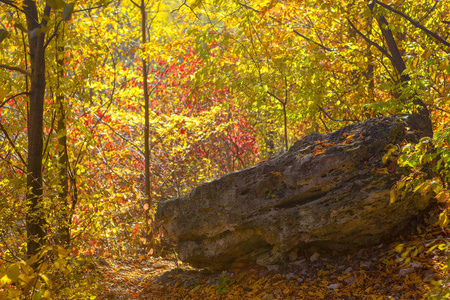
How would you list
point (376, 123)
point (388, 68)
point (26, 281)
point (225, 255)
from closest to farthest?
point (26, 281)
point (376, 123)
point (225, 255)
point (388, 68)

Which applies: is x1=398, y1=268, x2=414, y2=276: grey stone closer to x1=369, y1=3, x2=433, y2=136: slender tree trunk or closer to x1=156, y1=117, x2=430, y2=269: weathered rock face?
x1=156, y1=117, x2=430, y2=269: weathered rock face

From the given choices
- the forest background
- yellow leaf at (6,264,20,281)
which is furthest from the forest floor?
yellow leaf at (6,264,20,281)

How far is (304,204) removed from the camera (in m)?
3.91

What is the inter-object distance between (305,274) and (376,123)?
1.79 meters

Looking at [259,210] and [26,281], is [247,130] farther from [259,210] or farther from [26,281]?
[26,281]

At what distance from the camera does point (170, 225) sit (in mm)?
4781

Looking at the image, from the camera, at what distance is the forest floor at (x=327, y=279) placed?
3.14 metres

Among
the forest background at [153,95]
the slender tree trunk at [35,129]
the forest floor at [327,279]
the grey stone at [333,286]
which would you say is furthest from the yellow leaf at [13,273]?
the grey stone at [333,286]

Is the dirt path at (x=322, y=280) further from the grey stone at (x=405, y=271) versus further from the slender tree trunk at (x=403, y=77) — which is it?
the slender tree trunk at (x=403, y=77)

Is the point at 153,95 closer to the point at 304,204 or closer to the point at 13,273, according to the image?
the point at 304,204

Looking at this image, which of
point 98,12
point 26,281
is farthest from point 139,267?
point 26,281

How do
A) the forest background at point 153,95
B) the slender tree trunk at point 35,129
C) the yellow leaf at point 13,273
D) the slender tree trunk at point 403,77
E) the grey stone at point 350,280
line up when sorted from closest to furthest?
1. the yellow leaf at point 13,273
2. the forest background at point 153,95
3. the slender tree trunk at point 35,129
4. the grey stone at point 350,280
5. the slender tree trunk at point 403,77

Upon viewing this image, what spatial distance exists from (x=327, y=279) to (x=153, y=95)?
24.3 ft

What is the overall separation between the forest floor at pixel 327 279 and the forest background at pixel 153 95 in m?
0.85
